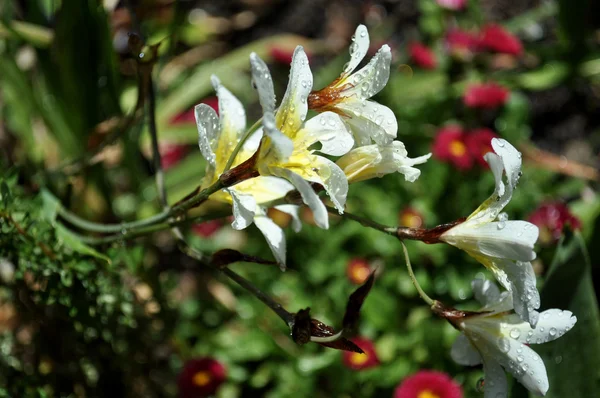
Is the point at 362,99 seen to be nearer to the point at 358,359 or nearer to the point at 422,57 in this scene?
the point at 358,359

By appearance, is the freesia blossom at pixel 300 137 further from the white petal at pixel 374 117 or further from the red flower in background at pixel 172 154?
the red flower in background at pixel 172 154

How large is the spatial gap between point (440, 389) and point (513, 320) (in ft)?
1.80

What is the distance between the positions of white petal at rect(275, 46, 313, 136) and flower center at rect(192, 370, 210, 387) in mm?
904

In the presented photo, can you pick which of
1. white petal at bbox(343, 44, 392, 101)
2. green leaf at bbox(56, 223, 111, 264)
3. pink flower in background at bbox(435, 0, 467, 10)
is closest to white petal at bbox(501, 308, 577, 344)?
white petal at bbox(343, 44, 392, 101)

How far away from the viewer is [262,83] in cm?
74

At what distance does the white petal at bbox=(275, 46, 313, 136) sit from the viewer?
785 mm

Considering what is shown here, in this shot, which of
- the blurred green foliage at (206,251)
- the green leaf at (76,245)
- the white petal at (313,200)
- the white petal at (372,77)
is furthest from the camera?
the blurred green foliage at (206,251)

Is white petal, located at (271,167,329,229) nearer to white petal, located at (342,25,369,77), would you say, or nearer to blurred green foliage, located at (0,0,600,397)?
white petal, located at (342,25,369,77)

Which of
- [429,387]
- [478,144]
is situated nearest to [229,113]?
[429,387]

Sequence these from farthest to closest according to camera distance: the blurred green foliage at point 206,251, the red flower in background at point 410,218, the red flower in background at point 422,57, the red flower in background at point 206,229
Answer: the red flower in background at point 422,57 → the red flower in background at point 206,229 → the red flower in background at point 410,218 → the blurred green foliage at point 206,251

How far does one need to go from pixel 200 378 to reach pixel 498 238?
970 mm

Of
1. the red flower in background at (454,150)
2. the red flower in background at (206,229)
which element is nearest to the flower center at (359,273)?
the red flower in background at (454,150)

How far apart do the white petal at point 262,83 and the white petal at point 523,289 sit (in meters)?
0.36

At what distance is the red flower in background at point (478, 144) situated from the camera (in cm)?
178
